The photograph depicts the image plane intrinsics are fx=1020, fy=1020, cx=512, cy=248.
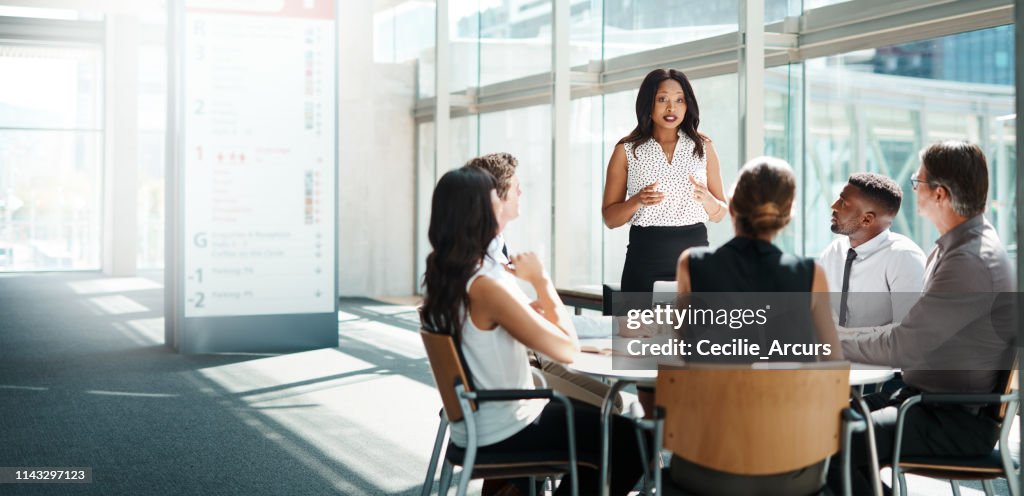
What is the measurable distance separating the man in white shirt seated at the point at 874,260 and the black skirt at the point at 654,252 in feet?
1.98

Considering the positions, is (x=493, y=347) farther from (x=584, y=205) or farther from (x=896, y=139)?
(x=584, y=205)

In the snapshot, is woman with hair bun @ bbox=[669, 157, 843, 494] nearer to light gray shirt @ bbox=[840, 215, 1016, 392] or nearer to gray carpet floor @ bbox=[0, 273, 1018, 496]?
light gray shirt @ bbox=[840, 215, 1016, 392]

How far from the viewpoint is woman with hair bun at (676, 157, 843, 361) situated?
2.43 metres

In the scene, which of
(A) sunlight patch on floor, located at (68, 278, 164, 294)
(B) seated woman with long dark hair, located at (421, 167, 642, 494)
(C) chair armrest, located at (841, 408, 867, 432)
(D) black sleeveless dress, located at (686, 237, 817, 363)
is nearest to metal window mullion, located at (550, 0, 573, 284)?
(B) seated woman with long dark hair, located at (421, 167, 642, 494)

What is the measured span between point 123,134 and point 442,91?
8878mm

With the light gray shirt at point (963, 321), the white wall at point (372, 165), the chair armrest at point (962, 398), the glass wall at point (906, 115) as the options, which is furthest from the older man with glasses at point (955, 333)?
the white wall at point (372, 165)

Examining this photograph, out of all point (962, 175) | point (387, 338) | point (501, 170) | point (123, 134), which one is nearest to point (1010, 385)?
point (962, 175)

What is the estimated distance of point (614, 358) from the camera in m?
2.93

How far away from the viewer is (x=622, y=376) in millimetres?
2639

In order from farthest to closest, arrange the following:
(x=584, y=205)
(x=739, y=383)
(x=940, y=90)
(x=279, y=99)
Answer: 1. (x=584, y=205)
2. (x=279, y=99)
3. (x=940, y=90)
4. (x=739, y=383)

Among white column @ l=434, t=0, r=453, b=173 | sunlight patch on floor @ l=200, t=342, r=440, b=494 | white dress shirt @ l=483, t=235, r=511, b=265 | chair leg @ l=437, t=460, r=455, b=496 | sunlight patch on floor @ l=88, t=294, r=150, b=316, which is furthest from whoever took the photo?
sunlight patch on floor @ l=88, t=294, r=150, b=316

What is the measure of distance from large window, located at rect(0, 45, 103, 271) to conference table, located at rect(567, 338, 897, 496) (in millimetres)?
17415

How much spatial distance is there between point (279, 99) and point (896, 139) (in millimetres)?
4532

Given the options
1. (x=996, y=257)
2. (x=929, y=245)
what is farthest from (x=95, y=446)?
(x=929, y=245)
